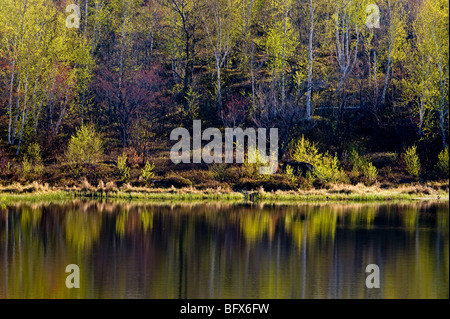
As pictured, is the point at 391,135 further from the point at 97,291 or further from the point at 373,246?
the point at 97,291

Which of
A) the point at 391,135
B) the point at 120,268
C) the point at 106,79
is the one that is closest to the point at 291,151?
the point at 391,135

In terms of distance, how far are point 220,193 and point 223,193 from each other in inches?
9.1

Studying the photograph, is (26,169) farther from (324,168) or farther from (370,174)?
(370,174)

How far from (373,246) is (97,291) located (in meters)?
10.4

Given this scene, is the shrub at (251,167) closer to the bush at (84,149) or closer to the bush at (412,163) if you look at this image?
the bush at (412,163)

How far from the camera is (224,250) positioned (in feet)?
74.9

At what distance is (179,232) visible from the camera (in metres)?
25.8

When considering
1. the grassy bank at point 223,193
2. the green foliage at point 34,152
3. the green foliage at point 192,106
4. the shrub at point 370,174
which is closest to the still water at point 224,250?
the grassy bank at point 223,193

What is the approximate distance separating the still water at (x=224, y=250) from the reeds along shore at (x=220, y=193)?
253 centimetres

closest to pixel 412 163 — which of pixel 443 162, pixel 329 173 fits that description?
pixel 443 162

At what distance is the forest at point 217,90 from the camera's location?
4056 centimetres
